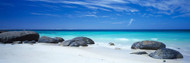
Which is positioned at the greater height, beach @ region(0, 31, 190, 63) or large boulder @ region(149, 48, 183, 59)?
large boulder @ region(149, 48, 183, 59)

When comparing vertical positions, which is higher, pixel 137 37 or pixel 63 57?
pixel 63 57

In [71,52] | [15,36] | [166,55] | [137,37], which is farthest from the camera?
→ [137,37]

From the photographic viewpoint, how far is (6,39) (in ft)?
37.2

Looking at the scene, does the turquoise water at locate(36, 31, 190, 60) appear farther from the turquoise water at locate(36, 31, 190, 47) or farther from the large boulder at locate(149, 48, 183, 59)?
the large boulder at locate(149, 48, 183, 59)

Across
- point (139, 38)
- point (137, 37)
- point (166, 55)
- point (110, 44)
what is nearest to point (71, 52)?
point (166, 55)

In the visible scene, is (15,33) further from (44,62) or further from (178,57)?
(178,57)

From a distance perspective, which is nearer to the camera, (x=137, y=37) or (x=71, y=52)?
(x=71, y=52)

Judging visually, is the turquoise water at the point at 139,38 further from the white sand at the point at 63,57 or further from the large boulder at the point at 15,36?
the white sand at the point at 63,57

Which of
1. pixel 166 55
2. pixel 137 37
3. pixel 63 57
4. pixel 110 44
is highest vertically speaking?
pixel 166 55

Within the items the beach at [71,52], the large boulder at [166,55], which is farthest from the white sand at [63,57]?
the large boulder at [166,55]

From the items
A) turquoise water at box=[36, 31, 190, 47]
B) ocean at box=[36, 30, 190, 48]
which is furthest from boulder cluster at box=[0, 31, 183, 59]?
turquoise water at box=[36, 31, 190, 47]

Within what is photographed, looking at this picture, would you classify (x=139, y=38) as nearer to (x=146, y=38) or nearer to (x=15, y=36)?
(x=146, y=38)

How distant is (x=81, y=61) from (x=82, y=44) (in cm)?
486

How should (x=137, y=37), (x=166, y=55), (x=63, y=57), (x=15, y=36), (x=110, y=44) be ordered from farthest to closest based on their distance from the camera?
(x=137, y=37) → (x=15, y=36) → (x=110, y=44) → (x=166, y=55) → (x=63, y=57)
